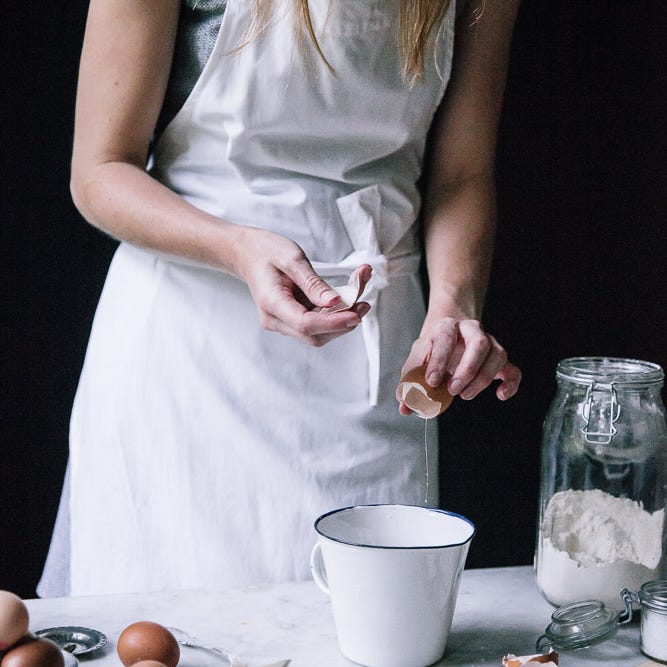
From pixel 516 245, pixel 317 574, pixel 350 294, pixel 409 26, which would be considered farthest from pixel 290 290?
pixel 516 245

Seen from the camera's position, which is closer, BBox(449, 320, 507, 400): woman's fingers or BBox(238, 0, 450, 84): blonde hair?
BBox(449, 320, 507, 400): woman's fingers

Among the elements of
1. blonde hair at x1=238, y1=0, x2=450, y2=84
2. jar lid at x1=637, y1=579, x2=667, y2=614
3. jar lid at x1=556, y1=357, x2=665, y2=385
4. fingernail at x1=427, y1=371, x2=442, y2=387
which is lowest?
jar lid at x1=637, y1=579, x2=667, y2=614

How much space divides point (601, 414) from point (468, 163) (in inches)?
17.5

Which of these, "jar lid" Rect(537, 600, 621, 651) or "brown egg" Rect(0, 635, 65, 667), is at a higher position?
"brown egg" Rect(0, 635, 65, 667)

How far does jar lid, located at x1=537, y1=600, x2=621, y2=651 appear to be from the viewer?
0.72 m

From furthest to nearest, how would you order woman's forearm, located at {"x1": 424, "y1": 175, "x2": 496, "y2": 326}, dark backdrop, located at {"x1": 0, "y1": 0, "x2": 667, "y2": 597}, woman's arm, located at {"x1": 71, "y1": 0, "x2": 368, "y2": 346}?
dark backdrop, located at {"x1": 0, "y1": 0, "x2": 667, "y2": 597}, woman's forearm, located at {"x1": 424, "y1": 175, "x2": 496, "y2": 326}, woman's arm, located at {"x1": 71, "y1": 0, "x2": 368, "y2": 346}

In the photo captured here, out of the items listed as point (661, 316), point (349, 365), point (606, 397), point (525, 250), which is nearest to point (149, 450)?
point (349, 365)

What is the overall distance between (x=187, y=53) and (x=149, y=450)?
0.46m

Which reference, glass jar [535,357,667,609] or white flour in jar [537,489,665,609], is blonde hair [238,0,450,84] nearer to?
glass jar [535,357,667,609]

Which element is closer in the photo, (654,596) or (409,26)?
(654,596)

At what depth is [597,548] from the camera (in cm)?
82

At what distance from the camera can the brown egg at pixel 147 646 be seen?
2.15 ft

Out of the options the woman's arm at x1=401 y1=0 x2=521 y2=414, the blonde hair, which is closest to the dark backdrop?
the woman's arm at x1=401 y1=0 x2=521 y2=414

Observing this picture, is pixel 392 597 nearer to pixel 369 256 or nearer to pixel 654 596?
pixel 654 596
